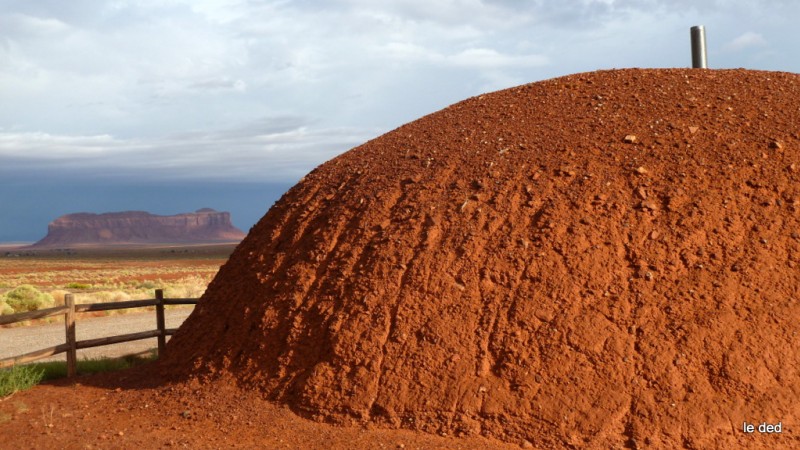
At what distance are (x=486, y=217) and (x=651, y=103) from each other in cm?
262

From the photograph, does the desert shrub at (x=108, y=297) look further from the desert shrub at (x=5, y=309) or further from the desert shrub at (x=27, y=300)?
the desert shrub at (x=5, y=309)

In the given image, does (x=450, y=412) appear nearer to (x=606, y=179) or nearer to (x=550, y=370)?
(x=550, y=370)

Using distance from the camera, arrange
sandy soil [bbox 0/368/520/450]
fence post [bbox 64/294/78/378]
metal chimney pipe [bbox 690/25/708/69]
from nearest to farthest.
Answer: sandy soil [bbox 0/368/520/450] < fence post [bbox 64/294/78/378] < metal chimney pipe [bbox 690/25/708/69]

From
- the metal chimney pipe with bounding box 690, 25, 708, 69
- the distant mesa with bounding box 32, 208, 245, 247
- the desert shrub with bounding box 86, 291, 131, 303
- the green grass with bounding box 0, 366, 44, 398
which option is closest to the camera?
the green grass with bounding box 0, 366, 44, 398

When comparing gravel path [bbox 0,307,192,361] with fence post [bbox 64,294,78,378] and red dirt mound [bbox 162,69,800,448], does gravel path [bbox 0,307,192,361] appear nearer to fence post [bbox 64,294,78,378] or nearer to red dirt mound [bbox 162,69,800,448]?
fence post [bbox 64,294,78,378]

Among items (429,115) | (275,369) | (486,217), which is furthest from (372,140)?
(275,369)

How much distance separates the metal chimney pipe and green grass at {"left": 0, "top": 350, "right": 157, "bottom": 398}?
26.7 ft

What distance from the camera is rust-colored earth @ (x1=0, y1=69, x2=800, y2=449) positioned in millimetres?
5855

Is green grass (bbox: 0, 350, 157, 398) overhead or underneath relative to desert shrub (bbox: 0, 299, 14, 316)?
overhead

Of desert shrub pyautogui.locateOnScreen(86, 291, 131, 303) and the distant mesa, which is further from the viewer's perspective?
the distant mesa

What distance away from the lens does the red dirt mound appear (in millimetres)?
5852

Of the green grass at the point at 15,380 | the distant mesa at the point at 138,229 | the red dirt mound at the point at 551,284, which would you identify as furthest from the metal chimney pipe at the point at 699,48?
the distant mesa at the point at 138,229

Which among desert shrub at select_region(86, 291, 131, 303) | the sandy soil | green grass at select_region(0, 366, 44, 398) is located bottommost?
desert shrub at select_region(86, 291, 131, 303)

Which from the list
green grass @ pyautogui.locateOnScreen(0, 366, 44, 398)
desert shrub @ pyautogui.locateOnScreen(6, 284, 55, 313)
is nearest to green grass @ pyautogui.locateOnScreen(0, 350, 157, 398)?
green grass @ pyautogui.locateOnScreen(0, 366, 44, 398)
